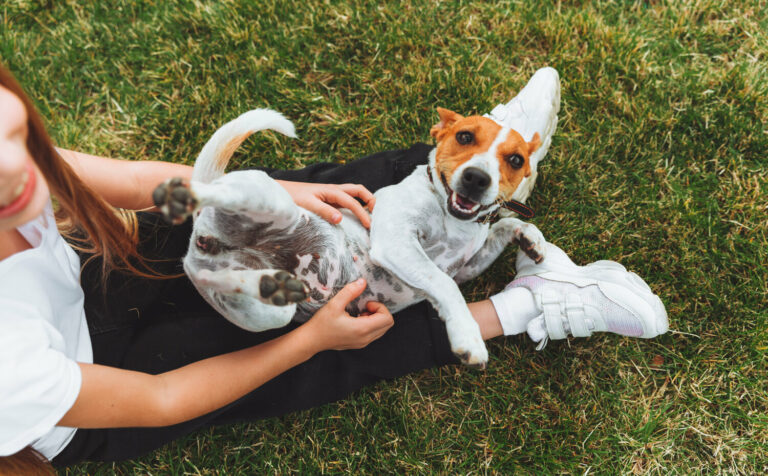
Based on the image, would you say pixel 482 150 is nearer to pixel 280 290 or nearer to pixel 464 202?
pixel 464 202

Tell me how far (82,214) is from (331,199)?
1.12m

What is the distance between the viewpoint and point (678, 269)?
298 centimetres

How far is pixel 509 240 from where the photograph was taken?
109 inches

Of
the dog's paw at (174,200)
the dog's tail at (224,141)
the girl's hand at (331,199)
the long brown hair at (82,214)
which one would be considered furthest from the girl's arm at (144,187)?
the dog's paw at (174,200)

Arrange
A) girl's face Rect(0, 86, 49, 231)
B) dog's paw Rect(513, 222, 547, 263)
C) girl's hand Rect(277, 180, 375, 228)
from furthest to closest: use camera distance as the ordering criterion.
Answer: dog's paw Rect(513, 222, 547, 263), girl's hand Rect(277, 180, 375, 228), girl's face Rect(0, 86, 49, 231)

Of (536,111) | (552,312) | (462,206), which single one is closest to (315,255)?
(462,206)

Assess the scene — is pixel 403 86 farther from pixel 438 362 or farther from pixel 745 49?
pixel 745 49

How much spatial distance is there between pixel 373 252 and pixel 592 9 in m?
2.65

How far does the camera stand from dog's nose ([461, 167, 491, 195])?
208 cm

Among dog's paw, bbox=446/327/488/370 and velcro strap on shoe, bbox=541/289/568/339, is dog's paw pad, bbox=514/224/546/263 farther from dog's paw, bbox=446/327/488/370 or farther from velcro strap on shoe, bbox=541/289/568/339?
dog's paw, bbox=446/327/488/370

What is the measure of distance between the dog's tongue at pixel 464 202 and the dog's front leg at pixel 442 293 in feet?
0.94

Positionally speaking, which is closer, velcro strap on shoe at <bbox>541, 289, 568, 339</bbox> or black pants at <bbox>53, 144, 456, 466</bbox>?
black pants at <bbox>53, 144, 456, 466</bbox>

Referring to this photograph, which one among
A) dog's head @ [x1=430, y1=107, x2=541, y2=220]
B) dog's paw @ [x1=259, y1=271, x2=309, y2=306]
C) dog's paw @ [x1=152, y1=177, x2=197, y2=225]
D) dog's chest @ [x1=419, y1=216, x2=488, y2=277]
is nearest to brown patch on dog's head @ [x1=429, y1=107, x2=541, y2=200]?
dog's head @ [x1=430, y1=107, x2=541, y2=220]

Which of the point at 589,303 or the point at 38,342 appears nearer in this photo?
the point at 38,342
